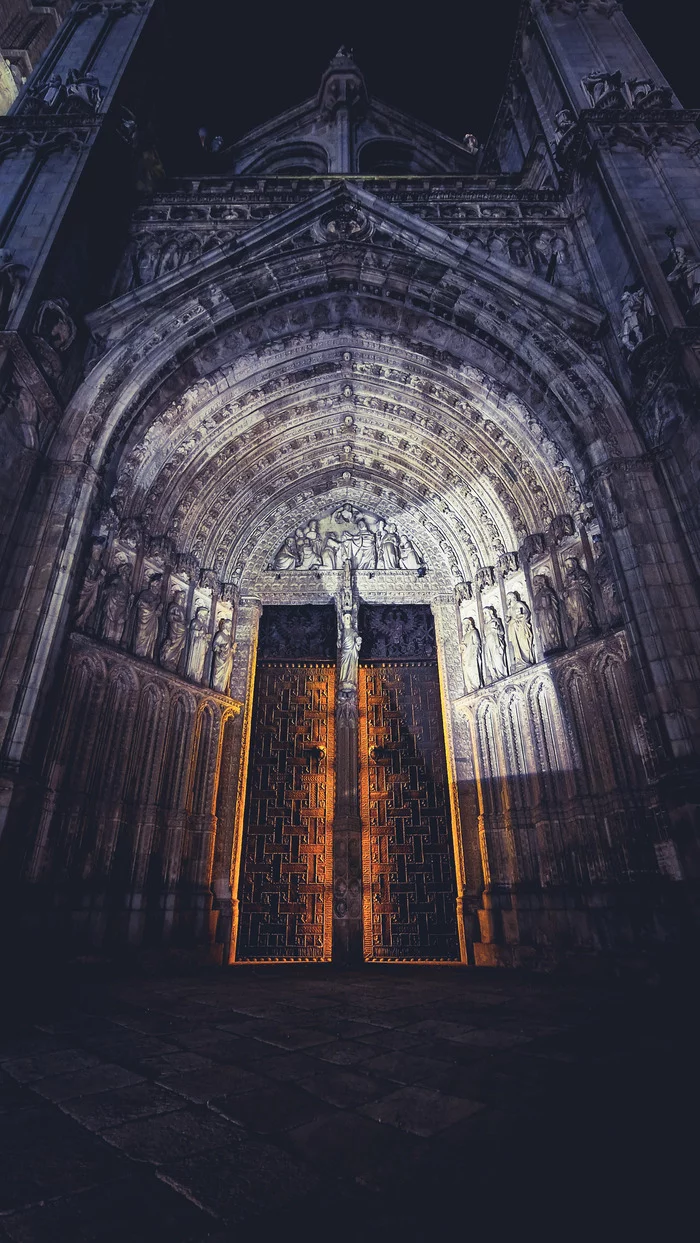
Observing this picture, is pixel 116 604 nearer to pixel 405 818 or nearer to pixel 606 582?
pixel 405 818

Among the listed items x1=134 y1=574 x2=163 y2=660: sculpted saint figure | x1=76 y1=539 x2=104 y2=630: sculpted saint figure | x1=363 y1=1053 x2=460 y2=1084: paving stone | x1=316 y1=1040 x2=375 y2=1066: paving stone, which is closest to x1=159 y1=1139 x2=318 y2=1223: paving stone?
x1=363 y1=1053 x2=460 y2=1084: paving stone

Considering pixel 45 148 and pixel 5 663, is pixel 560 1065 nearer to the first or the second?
pixel 5 663

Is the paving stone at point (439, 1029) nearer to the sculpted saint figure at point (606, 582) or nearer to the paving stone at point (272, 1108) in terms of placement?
the paving stone at point (272, 1108)

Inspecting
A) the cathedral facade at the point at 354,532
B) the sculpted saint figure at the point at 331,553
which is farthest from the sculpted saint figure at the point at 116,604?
the sculpted saint figure at the point at 331,553

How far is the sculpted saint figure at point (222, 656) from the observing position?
8336 mm

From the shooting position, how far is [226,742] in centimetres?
820

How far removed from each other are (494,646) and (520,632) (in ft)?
1.81

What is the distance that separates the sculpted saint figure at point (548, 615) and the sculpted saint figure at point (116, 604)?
5.65 meters

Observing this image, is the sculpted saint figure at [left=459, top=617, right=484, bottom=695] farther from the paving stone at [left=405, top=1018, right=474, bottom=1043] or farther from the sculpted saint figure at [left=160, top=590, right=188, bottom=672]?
the paving stone at [left=405, top=1018, right=474, bottom=1043]

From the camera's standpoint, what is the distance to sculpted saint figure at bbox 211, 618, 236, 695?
8.34 meters

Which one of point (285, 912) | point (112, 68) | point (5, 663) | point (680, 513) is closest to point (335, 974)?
point (285, 912)

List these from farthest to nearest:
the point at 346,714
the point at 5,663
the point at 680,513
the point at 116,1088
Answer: the point at 346,714 < the point at 680,513 < the point at 5,663 < the point at 116,1088

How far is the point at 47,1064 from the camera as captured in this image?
276 centimetres

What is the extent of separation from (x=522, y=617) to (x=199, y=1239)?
7.31 metres
